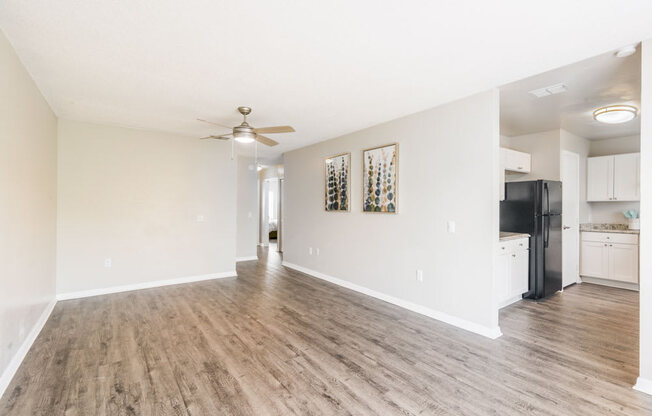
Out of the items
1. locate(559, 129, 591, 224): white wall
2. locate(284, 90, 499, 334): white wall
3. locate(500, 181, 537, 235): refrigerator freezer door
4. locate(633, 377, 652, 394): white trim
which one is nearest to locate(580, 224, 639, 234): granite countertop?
locate(559, 129, 591, 224): white wall

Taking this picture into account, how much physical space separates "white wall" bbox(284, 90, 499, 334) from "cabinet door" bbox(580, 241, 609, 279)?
3.27m

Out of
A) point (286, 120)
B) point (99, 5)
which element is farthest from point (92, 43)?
point (286, 120)

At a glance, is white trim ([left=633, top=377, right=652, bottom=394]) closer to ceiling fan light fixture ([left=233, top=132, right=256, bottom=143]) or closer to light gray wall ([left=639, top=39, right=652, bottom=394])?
light gray wall ([left=639, top=39, right=652, bottom=394])

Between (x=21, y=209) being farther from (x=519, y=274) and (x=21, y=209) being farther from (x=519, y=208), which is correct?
(x=519, y=208)

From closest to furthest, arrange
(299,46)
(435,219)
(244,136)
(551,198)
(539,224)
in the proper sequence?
(299,46), (244,136), (435,219), (539,224), (551,198)

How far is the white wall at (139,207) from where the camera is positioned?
4.07 meters

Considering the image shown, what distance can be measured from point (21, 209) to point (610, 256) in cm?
735

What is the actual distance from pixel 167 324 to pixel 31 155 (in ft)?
6.75

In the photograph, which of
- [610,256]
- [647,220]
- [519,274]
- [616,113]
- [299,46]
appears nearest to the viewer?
[647,220]

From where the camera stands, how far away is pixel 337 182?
16.1ft

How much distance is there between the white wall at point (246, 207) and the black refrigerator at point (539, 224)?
5.22 metres

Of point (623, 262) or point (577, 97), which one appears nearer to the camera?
point (577, 97)

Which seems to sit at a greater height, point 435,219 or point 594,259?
point 435,219

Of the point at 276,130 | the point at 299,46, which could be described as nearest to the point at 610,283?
the point at 276,130
